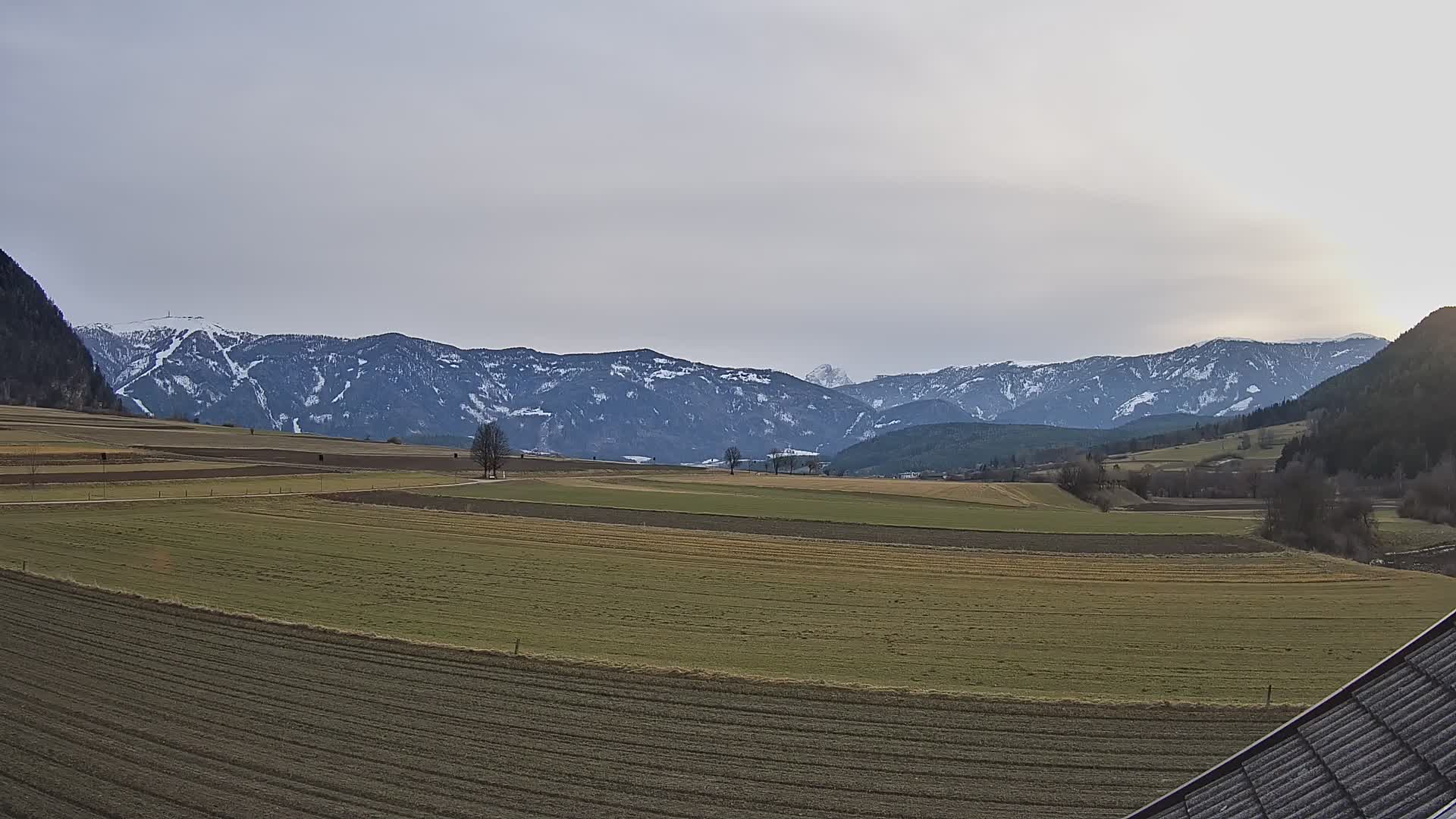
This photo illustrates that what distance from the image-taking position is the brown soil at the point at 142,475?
227 feet

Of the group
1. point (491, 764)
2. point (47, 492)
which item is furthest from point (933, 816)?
point (47, 492)

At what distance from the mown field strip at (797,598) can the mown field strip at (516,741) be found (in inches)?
101

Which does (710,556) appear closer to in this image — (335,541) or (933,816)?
(335,541)

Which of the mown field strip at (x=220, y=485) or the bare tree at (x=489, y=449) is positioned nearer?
the mown field strip at (x=220, y=485)

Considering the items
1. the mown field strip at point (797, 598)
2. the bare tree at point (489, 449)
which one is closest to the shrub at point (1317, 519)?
the mown field strip at point (797, 598)

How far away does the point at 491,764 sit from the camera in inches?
675

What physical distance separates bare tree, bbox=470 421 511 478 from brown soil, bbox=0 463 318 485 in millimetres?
21834

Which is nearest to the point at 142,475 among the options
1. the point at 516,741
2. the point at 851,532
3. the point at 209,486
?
the point at 209,486

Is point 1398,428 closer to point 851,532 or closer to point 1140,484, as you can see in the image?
point 1140,484

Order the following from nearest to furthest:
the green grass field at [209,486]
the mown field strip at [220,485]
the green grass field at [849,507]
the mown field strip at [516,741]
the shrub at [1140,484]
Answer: the mown field strip at [516,741] < the green grass field at [209,486] < the mown field strip at [220,485] < the green grass field at [849,507] < the shrub at [1140,484]

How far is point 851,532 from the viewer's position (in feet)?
207

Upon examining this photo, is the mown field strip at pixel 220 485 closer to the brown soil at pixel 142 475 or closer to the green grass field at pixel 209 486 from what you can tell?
the green grass field at pixel 209 486

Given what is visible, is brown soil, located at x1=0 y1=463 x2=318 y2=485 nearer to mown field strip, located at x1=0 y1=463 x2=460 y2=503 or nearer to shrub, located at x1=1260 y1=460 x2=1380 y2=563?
mown field strip, located at x1=0 y1=463 x2=460 y2=503

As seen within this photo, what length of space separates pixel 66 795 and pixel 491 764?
6.93m
